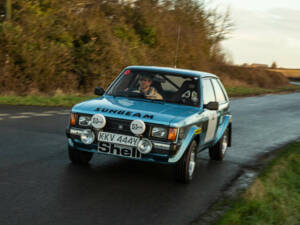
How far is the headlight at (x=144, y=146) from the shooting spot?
22.0 ft

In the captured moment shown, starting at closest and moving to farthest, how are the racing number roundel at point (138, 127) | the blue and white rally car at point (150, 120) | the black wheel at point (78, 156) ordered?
1. the racing number roundel at point (138, 127)
2. the blue and white rally car at point (150, 120)
3. the black wheel at point (78, 156)

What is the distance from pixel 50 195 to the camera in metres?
5.85

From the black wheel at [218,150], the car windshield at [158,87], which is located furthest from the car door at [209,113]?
the black wheel at [218,150]

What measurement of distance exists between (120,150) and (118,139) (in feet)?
0.51

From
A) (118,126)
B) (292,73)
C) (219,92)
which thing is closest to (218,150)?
(219,92)

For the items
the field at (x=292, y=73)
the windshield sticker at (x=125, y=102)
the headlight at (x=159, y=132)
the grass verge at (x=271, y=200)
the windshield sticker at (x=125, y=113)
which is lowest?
the field at (x=292, y=73)

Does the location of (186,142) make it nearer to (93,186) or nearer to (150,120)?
(150,120)

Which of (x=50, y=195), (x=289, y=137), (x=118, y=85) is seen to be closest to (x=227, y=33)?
(x=289, y=137)

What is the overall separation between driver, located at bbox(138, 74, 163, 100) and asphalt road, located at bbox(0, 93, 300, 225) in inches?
46.8

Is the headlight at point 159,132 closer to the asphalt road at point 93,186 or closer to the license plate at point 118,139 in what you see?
the license plate at point 118,139

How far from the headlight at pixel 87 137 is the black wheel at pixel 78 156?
589 mm

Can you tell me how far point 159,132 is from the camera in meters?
6.75

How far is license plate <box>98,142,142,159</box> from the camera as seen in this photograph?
6770mm

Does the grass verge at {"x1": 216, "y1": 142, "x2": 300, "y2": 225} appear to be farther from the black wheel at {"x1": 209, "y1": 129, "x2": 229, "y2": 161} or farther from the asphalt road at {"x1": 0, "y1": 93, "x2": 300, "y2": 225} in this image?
the black wheel at {"x1": 209, "y1": 129, "x2": 229, "y2": 161}
